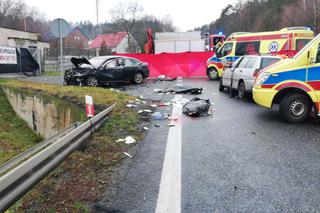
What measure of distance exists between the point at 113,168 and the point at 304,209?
7.99 feet

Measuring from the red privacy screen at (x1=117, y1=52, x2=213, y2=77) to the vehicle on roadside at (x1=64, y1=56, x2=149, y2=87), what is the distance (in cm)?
476

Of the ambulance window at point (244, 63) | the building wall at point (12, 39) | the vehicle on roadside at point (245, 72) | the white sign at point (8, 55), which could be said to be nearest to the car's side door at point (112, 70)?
the vehicle on roadside at point (245, 72)

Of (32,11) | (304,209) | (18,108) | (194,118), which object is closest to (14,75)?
(18,108)

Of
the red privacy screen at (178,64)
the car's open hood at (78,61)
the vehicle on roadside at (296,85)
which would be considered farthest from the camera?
the red privacy screen at (178,64)

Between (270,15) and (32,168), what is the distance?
66.3m

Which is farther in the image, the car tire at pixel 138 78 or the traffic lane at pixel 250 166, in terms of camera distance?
the car tire at pixel 138 78

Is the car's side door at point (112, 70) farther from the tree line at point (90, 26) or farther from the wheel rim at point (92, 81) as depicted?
the tree line at point (90, 26)

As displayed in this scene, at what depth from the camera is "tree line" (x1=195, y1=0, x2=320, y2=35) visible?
1844 inches

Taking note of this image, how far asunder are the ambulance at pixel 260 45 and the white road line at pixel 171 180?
1247 cm

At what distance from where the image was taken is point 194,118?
8531 mm

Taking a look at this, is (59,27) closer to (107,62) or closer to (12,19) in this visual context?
(107,62)

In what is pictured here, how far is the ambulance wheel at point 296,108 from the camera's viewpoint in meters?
7.62

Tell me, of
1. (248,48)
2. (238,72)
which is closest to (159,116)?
(238,72)

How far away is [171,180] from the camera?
420cm
